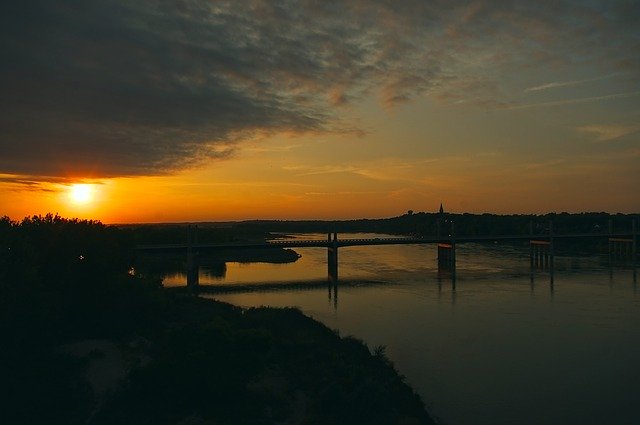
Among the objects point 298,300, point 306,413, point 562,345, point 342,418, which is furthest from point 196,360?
point 298,300

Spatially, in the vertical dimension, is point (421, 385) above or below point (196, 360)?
below

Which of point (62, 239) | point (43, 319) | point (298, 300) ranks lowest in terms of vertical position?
point (298, 300)

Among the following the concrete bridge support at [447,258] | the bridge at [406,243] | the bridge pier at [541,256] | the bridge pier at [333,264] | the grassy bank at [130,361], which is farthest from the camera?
the bridge pier at [541,256]

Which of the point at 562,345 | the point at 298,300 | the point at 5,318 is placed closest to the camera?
the point at 5,318

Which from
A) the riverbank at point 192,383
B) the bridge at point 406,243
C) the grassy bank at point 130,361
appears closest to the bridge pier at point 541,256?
the bridge at point 406,243

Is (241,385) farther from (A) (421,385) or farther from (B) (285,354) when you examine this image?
(A) (421,385)

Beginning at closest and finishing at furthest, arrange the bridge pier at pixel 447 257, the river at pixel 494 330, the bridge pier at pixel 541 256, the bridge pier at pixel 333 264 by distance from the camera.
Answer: the river at pixel 494 330, the bridge pier at pixel 333 264, the bridge pier at pixel 447 257, the bridge pier at pixel 541 256

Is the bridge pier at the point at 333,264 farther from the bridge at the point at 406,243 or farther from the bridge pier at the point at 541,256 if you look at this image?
the bridge pier at the point at 541,256

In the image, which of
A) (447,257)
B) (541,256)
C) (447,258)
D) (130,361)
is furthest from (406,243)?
(130,361)
